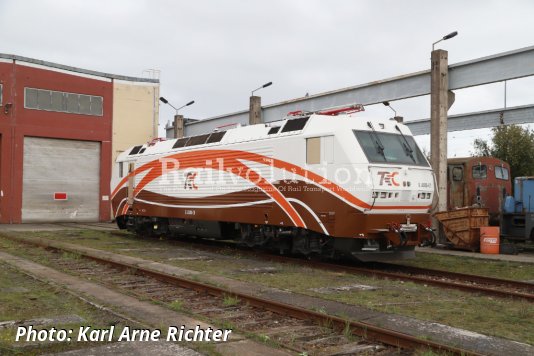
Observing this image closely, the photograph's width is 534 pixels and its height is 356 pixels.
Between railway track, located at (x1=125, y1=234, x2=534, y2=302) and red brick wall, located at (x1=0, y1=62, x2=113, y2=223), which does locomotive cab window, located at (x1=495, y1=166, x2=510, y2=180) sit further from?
red brick wall, located at (x1=0, y1=62, x2=113, y2=223)

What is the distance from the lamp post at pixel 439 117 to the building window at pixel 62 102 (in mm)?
20339

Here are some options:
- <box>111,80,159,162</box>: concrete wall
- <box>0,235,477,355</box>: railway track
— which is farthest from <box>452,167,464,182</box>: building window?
<box>111,80,159,162</box>: concrete wall

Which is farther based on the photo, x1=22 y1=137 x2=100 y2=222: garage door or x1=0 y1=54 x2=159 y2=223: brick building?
x1=22 y1=137 x2=100 y2=222: garage door

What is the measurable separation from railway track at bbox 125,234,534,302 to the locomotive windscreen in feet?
8.00

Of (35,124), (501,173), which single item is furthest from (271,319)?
(35,124)

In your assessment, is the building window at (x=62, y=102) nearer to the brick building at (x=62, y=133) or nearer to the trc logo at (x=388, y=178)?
the brick building at (x=62, y=133)

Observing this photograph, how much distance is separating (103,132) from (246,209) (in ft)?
65.5

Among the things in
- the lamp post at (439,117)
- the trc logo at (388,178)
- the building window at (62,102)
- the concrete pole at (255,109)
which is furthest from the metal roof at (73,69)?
the trc logo at (388,178)

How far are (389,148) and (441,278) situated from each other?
3063 millimetres

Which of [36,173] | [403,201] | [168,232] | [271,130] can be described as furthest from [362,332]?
[36,173]

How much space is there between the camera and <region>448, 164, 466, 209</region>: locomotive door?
1955cm

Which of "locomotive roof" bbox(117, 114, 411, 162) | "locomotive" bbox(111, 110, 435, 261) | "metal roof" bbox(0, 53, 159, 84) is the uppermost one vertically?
"metal roof" bbox(0, 53, 159, 84)

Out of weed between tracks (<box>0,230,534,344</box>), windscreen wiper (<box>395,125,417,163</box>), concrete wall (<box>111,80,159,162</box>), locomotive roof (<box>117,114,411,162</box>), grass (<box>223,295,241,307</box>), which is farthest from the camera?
concrete wall (<box>111,80,159,162</box>)

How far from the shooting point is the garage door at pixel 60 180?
28484mm
